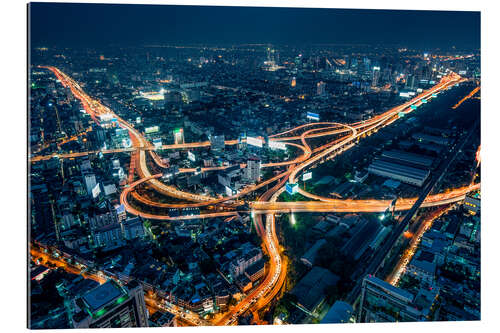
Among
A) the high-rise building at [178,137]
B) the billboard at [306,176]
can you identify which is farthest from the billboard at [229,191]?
the high-rise building at [178,137]

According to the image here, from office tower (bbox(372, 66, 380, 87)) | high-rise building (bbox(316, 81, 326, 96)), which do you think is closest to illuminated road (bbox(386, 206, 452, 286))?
high-rise building (bbox(316, 81, 326, 96))

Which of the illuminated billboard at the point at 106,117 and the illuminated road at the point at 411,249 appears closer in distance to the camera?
the illuminated road at the point at 411,249

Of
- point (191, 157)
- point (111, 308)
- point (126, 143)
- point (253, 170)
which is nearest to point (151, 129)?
point (126, 143)

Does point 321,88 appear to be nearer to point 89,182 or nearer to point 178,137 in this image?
point 178,137

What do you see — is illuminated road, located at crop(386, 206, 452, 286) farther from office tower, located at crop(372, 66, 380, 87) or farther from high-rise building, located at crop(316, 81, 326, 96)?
office tower, located at crop(372, 66, 380, 87)

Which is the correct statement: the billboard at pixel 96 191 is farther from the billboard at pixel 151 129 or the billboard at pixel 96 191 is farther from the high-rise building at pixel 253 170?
the billboard at pixel 151 129
